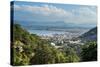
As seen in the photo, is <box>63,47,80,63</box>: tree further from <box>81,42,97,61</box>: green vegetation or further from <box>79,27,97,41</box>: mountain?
<box>79,27,97,41</box>: mountain

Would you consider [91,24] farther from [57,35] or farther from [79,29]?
[57,35]

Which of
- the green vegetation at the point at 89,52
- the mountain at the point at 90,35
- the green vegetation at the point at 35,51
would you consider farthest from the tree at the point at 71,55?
the mountain at the point at 90,35

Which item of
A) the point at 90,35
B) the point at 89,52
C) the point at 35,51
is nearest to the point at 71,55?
the point at 89,52

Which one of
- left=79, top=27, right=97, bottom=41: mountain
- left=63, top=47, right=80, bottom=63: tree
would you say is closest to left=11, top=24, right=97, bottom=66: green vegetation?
left=63, top=47, right=80, bottom=63: tree

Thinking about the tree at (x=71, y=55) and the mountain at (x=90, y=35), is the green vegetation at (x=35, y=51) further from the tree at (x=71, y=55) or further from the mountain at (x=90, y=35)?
the mountain at (x=90, y=35)

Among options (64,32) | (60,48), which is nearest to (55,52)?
(60,48)

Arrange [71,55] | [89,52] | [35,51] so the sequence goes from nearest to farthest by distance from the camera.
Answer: [35,51] → [71,55] → [89,52]

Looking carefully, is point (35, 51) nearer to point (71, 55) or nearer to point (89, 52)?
point (71, 55)

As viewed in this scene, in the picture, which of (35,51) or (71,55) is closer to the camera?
(35,51)
